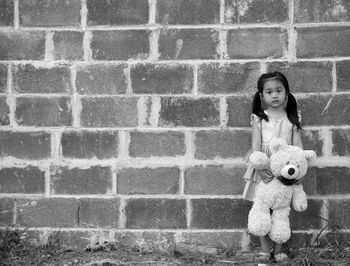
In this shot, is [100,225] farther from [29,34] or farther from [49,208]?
[29,34]

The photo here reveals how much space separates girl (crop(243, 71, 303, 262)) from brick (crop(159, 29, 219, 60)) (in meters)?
0.49

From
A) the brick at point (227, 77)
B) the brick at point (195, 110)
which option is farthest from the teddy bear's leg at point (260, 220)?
the brick at point (227, 77)

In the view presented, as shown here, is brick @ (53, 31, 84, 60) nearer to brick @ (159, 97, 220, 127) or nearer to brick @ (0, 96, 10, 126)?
brick @ (0, 96, 10, 126)

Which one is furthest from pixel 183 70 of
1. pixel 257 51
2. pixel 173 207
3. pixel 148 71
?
pixel 173 207

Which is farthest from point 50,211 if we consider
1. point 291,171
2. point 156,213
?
point 291,171

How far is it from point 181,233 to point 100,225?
0.63 m

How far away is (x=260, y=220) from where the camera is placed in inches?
159

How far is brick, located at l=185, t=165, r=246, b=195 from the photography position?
175 inches

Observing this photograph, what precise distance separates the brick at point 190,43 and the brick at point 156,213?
44.0 inches

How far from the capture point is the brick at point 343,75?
436 centimetres

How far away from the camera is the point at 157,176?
448 centimetres

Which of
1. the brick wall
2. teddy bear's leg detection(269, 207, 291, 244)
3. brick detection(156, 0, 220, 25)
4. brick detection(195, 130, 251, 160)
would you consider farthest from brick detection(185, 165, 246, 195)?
brick detection(156, 0, 220, 25)

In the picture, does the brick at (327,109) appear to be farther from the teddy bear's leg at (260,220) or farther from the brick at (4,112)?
the brick at (4,112)

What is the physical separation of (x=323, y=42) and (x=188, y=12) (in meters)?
1.03
